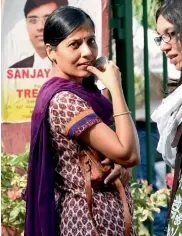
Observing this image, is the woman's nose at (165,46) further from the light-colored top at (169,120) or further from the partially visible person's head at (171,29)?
the light-colored top at (169,120)

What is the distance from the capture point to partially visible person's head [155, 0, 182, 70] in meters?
3.21

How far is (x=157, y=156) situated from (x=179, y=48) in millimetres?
4262

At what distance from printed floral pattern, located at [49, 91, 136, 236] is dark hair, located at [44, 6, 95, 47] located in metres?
0.25

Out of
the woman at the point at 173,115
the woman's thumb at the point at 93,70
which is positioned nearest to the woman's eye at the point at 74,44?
the woman's thumb at the point at 93,70

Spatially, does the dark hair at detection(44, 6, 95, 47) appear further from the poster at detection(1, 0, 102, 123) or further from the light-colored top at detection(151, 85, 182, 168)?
the poster at detection(1, 0, 102, 123)

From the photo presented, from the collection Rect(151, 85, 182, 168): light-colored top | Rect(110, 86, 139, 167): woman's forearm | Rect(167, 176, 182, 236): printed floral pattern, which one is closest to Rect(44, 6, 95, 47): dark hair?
Rect(110, 86, 139, 167): woman's forearm

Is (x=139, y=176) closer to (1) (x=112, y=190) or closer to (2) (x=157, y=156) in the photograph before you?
(2) (x=157, y=156)

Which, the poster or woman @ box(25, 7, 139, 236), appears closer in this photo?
woman @ box(25, 7, 139, 236)

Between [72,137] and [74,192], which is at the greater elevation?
[72,137]

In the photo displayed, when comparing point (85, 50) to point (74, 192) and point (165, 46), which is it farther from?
point (74, 192)

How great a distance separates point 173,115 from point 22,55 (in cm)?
230

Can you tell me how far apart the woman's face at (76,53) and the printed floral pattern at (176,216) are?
2.35ft

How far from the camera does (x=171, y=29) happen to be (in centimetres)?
323

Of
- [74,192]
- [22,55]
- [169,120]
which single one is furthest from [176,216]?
[22,55]
